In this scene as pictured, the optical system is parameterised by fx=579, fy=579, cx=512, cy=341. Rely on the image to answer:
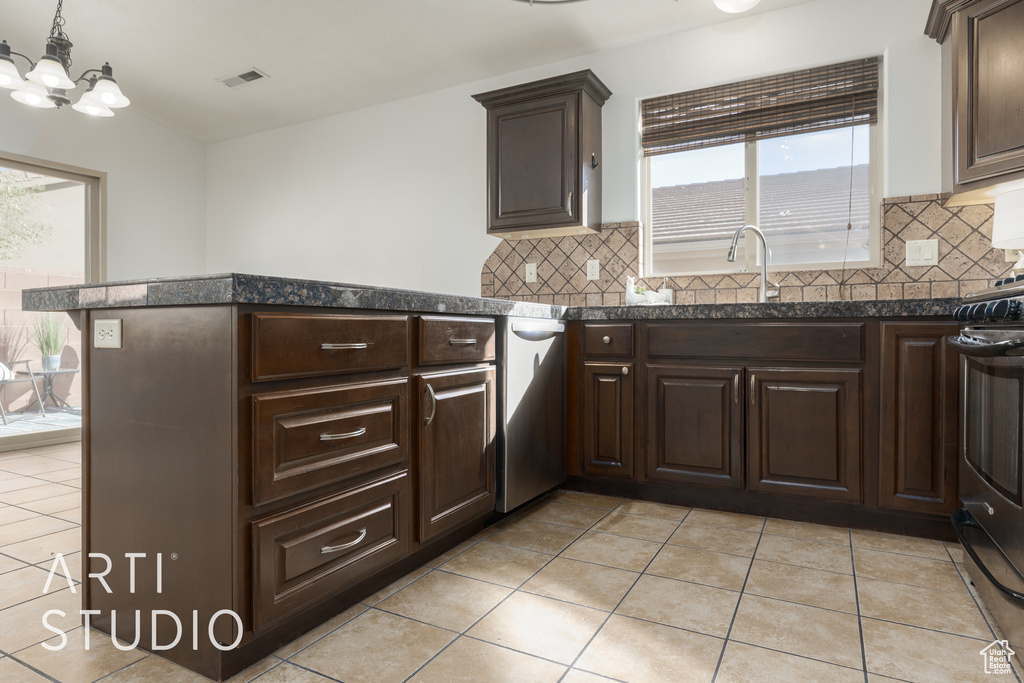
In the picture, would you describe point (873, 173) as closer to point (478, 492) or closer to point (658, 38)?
point (658, 38)

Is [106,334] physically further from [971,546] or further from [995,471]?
[971,546]

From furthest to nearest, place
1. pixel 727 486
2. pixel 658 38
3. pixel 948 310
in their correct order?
1. pixel 658 38
2. pixel 727 486
3. pixel 948 310

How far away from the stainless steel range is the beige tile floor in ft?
0.47

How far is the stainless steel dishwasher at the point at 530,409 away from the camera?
2.15 m

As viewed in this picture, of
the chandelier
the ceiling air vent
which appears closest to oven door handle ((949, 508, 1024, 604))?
the chandelier

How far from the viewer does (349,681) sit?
1.21 m

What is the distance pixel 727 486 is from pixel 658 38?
2305 mm

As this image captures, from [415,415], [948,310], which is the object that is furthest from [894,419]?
[415,415]

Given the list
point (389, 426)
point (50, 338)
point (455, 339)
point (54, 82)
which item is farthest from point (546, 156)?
point (50, 338)

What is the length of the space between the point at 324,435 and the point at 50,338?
374 centimetres

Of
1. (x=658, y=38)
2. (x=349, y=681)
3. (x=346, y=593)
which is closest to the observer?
(x=349, y=681)

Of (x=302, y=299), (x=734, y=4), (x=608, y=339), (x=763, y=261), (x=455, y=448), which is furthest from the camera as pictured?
(x=763, y=261)

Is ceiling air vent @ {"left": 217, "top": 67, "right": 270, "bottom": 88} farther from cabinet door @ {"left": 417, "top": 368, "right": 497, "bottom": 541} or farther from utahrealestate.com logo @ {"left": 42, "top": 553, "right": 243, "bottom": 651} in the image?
utahrealestate.com logo @ {"left": 42, "top": 553, "right": 243, "bottom": 651}

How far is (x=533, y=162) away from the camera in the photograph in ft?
9.93
